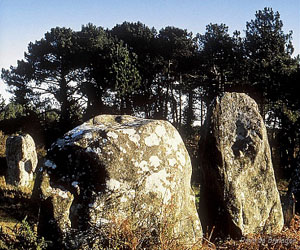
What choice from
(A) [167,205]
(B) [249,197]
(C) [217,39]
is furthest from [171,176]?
(C) [217,39]

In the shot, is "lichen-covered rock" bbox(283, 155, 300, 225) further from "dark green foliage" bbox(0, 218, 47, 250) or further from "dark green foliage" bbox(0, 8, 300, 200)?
"dark green foliage" bbox(0, 8, 300, 200)

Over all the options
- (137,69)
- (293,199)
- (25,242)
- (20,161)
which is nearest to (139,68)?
(137,69)

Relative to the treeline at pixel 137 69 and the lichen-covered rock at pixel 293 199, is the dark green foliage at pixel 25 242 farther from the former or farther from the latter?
the treeline at pixel 137 69

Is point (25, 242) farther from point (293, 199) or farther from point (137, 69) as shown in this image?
point (137, 69)

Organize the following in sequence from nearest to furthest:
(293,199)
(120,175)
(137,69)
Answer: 1. (120,175)
2. (293,199)
3. (137,69)

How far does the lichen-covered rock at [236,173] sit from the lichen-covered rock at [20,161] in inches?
325

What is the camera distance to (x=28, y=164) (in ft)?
38.2

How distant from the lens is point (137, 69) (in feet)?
79.8

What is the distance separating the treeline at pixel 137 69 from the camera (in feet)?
71.4

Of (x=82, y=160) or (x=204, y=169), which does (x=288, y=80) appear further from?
(x=82, y=160)

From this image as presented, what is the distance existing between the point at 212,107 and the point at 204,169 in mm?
1198

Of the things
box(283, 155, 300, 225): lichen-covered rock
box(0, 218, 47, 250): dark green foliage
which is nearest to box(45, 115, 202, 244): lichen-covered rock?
box(0, 218, 47, 250): dark green foliage

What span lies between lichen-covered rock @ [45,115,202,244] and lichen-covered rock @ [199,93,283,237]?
1.03 m

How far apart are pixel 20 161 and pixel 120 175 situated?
29.4ft
